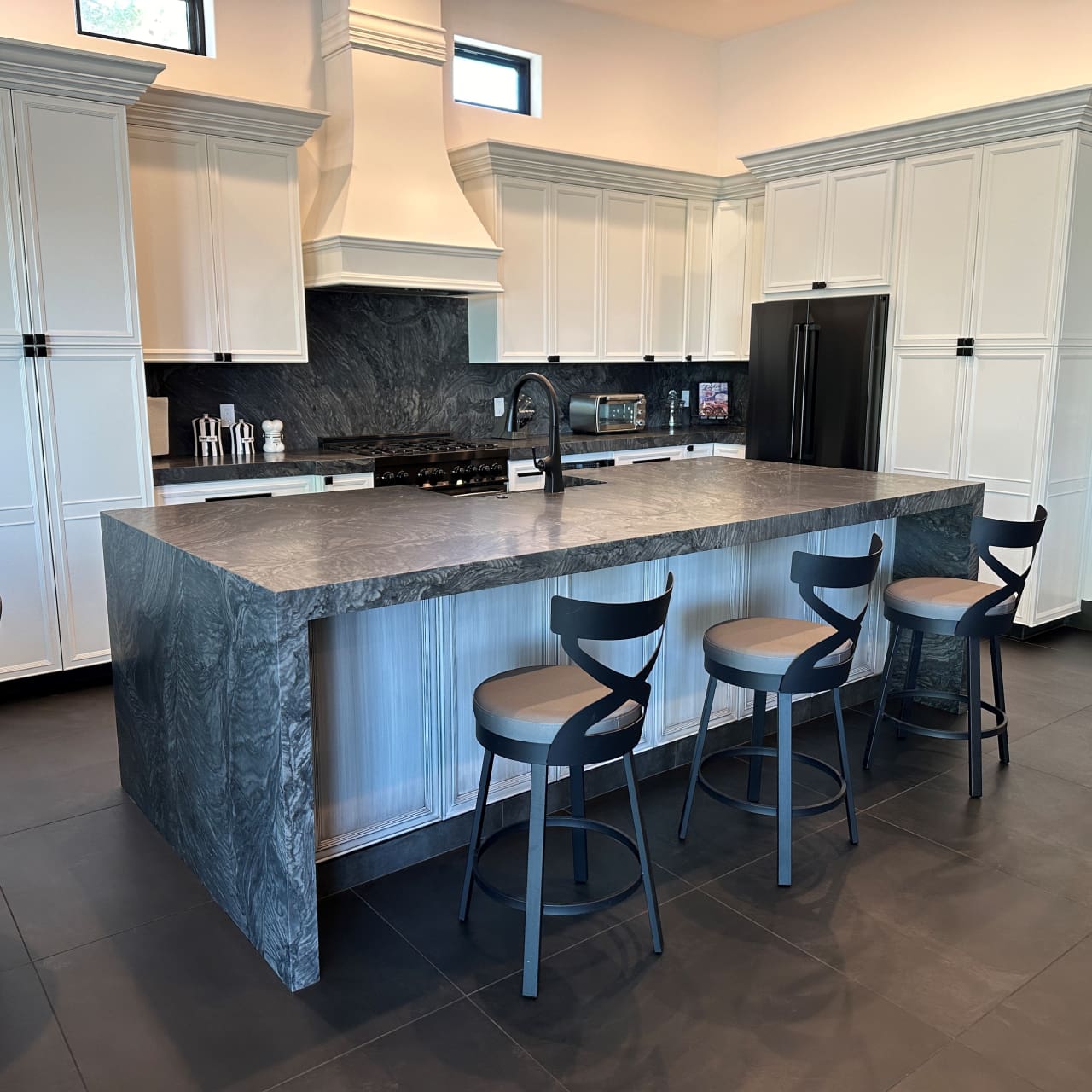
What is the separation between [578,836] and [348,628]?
2.79 feet

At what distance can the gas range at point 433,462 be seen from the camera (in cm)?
489

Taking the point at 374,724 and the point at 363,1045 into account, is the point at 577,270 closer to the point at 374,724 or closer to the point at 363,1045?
the point at 374,724

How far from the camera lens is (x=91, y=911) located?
8.16ft

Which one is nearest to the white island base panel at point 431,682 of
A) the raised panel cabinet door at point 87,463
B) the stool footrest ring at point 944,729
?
the stool footrest ring at point 944,729

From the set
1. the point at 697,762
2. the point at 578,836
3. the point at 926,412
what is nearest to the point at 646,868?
the point at 578,836

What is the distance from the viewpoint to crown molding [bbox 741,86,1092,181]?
4.52m

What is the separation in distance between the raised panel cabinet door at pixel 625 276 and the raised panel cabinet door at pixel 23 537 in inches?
137

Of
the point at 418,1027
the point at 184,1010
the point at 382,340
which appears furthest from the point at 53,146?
the point at 418,1027

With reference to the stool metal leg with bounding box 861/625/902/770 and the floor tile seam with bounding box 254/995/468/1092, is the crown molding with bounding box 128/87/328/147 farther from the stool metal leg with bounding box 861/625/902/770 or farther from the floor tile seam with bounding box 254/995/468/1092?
the floor tile seam with bounding box 254/995/468/1092

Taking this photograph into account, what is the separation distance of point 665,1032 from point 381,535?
1.39m

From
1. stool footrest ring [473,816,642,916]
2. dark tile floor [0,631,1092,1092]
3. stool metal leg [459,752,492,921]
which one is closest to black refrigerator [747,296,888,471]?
dark tile floor [0,631,1092,1092]

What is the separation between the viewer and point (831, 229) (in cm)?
562

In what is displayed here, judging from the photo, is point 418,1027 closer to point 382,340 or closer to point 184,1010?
point 184,1010

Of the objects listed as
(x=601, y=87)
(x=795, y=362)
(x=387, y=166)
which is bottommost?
(x=795, y=362)
